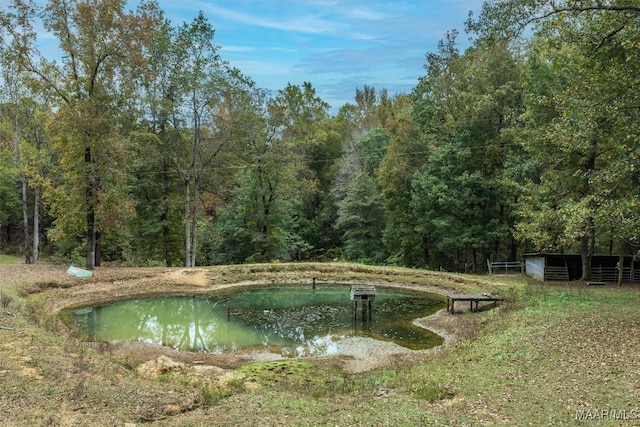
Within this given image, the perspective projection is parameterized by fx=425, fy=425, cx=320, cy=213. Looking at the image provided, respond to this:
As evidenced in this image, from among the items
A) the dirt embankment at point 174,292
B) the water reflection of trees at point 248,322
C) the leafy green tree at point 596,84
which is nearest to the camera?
the leafy green tree at point 596,84

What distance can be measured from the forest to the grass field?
332 centimetres

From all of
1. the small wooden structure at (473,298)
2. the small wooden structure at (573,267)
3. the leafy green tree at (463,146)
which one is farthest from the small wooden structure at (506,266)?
the small wooden structure at (473,298)

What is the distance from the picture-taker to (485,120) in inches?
1167

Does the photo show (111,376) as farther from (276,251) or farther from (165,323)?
(276,251)

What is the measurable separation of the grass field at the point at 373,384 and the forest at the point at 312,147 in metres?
3.32

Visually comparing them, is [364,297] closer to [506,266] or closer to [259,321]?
[259,321]

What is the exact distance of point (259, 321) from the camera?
712 inches

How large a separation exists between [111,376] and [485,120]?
1099 inches

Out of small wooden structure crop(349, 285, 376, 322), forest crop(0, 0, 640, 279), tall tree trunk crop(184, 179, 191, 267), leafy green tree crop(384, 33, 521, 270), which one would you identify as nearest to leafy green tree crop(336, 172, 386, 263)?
forest crop(0, 0, 640, 279)

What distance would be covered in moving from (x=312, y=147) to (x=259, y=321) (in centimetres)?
Answer: 3249

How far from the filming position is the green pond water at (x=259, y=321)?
15.0 m

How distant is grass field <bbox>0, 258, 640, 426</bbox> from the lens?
6867 mm

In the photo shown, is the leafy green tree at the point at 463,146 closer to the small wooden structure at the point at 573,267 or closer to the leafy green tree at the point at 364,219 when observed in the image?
the small wooden structure at the point at 573,267

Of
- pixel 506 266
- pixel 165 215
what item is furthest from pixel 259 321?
pixel 506 266
